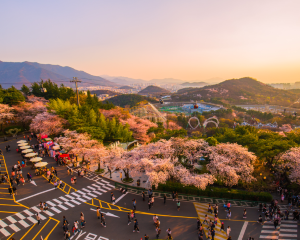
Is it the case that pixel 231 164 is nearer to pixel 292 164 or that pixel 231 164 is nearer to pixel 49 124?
pixel 292 164

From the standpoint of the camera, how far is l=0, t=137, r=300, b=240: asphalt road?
14.5 meters

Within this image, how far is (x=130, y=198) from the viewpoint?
19859 millimetres

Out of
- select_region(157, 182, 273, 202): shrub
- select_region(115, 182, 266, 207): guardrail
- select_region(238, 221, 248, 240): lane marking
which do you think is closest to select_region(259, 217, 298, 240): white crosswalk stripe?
select_region(238, 221, 248, 240): lane marking

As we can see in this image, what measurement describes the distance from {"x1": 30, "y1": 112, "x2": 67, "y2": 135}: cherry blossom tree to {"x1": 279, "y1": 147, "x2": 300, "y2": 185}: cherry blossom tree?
37.8 m

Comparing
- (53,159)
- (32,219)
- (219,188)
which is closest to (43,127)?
(53,159)

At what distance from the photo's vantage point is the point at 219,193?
20.2 metres

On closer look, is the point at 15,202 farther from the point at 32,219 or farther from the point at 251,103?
the point at 251,103

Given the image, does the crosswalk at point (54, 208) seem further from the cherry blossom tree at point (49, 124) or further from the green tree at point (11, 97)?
the green tree at point (11, 97)

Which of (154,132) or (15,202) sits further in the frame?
(154,132)

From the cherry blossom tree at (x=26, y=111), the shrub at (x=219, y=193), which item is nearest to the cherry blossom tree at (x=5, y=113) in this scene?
the cherry blossom tree at (x=26, y=111)

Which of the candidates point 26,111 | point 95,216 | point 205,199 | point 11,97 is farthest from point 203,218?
point 11,97

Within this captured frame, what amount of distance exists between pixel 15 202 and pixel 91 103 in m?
34.1

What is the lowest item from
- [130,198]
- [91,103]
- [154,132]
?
[130,198]

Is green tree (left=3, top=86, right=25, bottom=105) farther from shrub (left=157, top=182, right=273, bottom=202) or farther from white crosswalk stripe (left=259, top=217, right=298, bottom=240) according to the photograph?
white crosswalk stripe (left=259, top=217, right=298, bottom=240)
